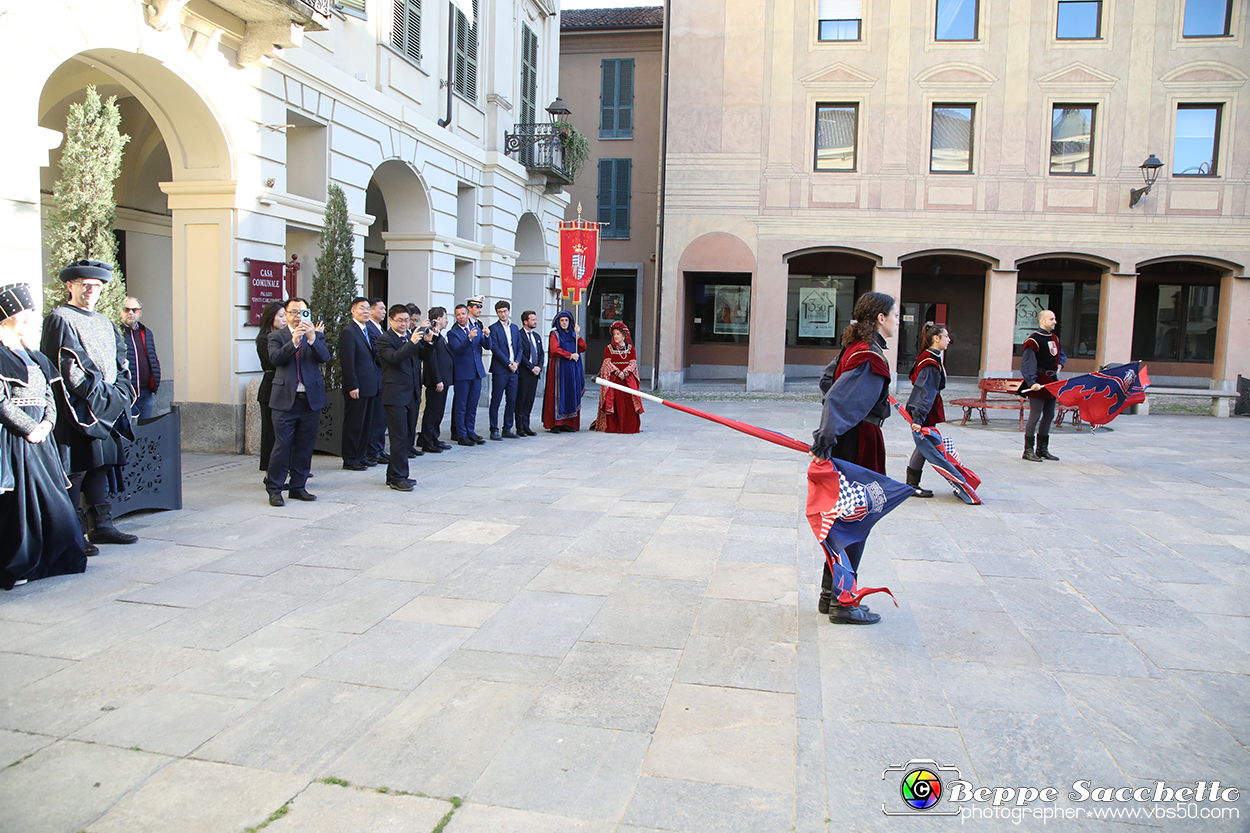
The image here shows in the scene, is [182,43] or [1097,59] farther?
[1097,59]

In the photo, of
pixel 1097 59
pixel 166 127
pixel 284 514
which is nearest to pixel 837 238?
pixel 1097 59

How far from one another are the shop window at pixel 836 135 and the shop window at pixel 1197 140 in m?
7.32

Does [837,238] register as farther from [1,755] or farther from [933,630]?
[1,755]

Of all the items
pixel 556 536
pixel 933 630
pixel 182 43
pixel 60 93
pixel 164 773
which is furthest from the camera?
pixel 60 93

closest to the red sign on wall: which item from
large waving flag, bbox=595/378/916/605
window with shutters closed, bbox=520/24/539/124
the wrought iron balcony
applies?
large waving flag, bbox=595/378/916/605

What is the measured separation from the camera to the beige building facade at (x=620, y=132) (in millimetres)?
24969

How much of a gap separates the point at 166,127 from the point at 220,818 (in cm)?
900

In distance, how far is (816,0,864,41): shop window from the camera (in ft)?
66.0

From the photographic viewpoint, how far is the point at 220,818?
2766 millimetres

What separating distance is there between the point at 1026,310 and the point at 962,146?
5.69 metres

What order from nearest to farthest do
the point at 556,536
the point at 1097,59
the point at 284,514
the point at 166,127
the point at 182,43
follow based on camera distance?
the point at 556,536, the point at 284,514, the point at 182,43, the point at 166,127, the point at 1097,59

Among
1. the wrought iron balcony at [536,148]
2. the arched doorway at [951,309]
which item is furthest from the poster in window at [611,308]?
the arched doorway at [951,309]

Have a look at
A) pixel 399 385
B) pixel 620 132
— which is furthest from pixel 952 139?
pixel 399 385

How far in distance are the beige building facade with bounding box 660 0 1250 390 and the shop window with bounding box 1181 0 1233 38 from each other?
36mm
